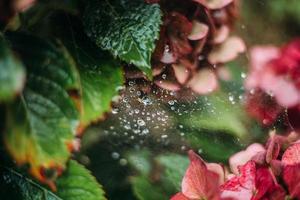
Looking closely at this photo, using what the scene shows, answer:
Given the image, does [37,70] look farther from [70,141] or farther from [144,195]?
[144,195]

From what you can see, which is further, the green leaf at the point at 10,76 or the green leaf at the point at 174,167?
the green leaf at the point at 174,167

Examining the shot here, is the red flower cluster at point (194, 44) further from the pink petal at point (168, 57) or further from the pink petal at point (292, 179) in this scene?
the pink petal at point (292, 179)

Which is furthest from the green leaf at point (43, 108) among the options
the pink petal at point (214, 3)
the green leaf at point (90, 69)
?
the pink petal at point (214, 3)

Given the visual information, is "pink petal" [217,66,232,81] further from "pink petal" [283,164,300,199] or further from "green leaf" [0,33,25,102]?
"green leaf" [0,33,25,102]

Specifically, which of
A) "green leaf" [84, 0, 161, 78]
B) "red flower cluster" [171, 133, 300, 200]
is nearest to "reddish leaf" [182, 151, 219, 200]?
"red flower cluster" [171, 133, 300, 200]

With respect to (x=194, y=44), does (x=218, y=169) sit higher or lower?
lower

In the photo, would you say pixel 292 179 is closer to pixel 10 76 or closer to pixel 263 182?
pixel 263 182

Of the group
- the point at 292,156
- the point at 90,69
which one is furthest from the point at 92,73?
the point at 292,156
